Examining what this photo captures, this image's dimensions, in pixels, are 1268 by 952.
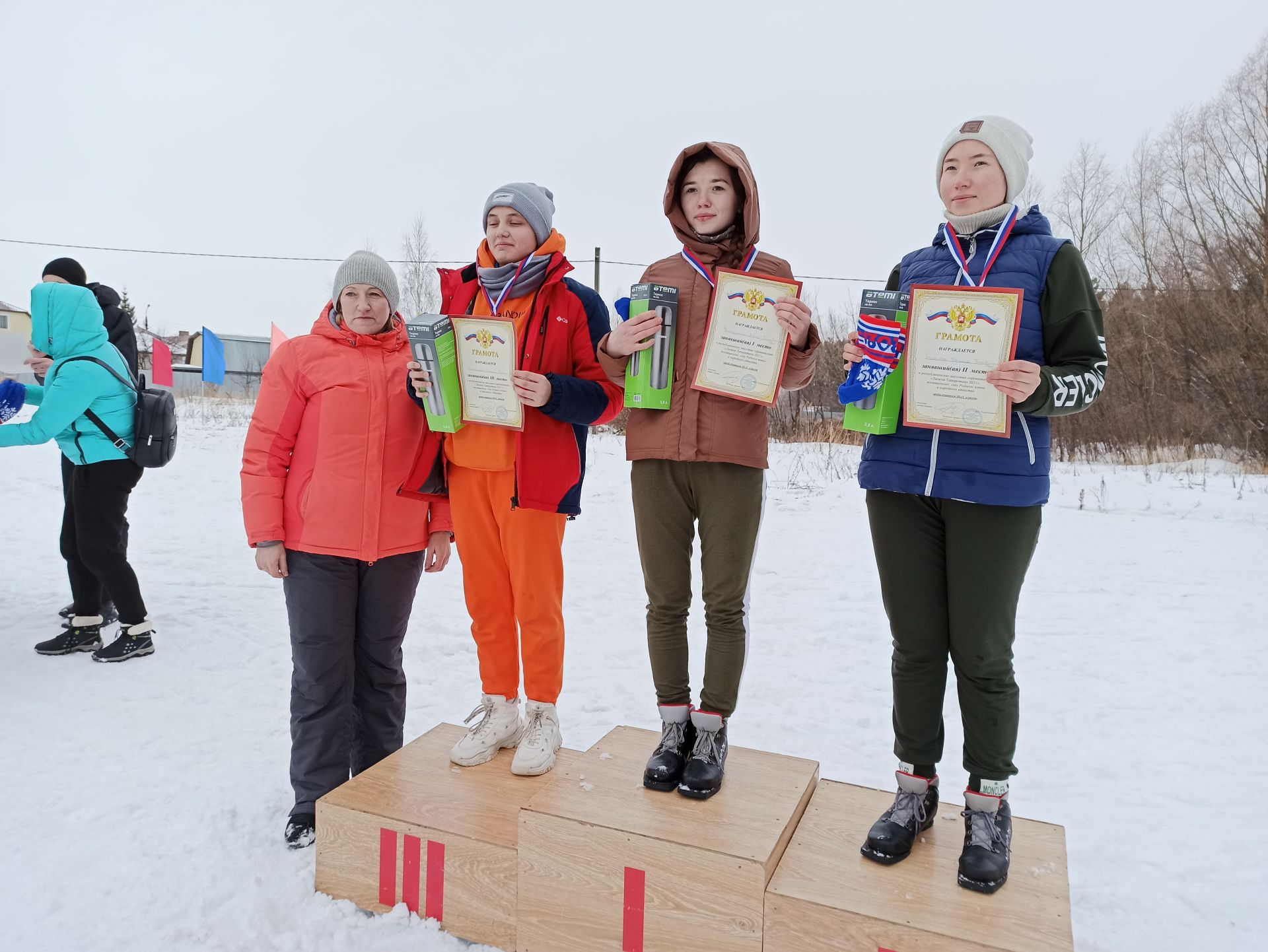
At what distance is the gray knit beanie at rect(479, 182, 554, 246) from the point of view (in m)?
2.70

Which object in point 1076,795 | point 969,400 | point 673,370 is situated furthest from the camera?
point 1076,795

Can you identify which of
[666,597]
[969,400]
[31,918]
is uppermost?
[969,400]

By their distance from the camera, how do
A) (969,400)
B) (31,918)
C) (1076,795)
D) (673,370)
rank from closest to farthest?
(969,400) < (31,918) < (673,370) < (1076,795)

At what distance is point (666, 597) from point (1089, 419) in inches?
624

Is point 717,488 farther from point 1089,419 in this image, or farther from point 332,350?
point 1089,419

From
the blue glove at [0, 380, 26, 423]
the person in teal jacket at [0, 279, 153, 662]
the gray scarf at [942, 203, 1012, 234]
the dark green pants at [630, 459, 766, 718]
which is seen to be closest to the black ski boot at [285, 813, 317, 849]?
the dark green pants at [630, 459, 766, 718]

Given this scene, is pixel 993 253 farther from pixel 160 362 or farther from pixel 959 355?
pixel 160 362

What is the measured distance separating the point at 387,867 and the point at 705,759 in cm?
105

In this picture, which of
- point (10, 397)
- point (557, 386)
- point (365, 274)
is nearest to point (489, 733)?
→ point (557, 386)

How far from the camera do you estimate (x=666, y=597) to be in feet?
8.55

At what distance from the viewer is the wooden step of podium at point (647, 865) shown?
214cm

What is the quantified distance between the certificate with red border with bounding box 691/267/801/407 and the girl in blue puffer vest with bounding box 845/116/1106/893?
0.74 feet

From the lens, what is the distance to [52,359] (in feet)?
14.9

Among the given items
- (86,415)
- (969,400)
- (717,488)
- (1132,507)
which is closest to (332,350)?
(717,488)
